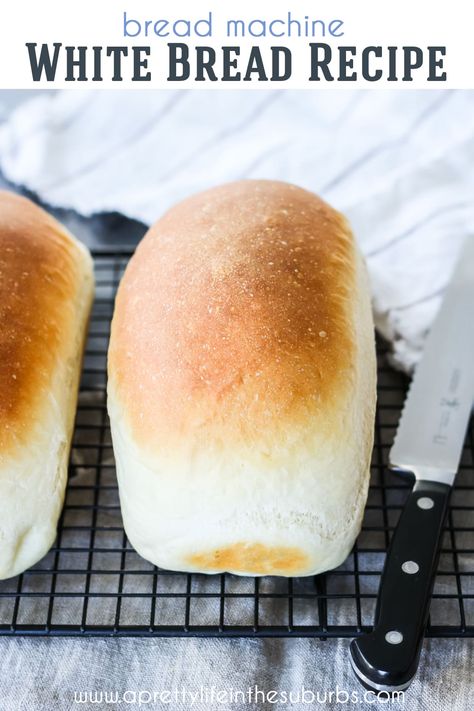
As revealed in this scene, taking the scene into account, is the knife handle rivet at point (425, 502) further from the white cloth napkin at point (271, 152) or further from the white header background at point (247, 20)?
the white header background at point (247, 20)

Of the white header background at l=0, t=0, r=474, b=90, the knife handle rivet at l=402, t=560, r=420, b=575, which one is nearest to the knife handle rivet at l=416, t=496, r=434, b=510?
the knife handle rivet at l=402, t=560, r=420, b=575

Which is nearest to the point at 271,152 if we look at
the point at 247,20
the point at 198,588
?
the point at 247,20

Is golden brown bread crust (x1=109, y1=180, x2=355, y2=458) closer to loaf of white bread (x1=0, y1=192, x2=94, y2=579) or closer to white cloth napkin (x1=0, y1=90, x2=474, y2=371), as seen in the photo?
loaf of white bread (x1=0, y1=192, x2=94, y2=579)

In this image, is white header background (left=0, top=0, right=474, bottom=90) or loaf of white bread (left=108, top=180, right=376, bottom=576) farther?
white header background (left=0, top=0, right=474, bottom=90)

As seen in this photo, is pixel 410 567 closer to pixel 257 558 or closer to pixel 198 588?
pixel 257 558

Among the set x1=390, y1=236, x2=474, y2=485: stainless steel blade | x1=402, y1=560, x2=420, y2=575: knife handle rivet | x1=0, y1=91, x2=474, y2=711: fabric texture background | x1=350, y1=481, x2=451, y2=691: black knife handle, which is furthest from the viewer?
x1=0, y1=91, x2=474, y2=711: fabric texture background

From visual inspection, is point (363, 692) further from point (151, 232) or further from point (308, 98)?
point (308, 98)
